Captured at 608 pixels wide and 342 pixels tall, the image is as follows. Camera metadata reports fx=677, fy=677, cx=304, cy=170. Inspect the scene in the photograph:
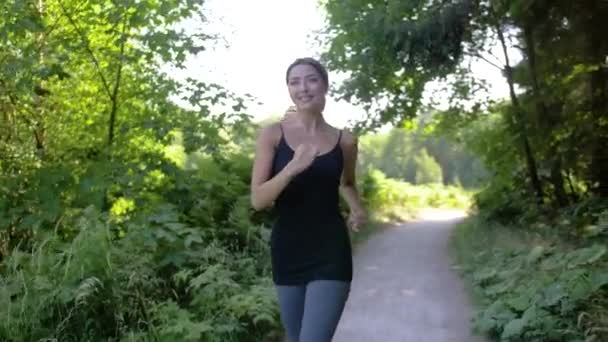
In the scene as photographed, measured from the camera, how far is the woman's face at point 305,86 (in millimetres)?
3172

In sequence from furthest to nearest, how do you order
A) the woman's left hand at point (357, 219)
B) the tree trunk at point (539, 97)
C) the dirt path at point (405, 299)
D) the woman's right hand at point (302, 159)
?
1. the tree trunk at point (539, 97)
2. the dirt path at point (405, 299)
3. the woman's left hand at point (357, 219)
4. the woman's right hand at point (302, 159)

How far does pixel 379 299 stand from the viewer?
27.9 ft

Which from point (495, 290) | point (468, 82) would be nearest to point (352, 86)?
point (468, 82)

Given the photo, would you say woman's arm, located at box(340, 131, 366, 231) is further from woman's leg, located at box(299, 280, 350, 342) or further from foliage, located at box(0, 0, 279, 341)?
foliage, located at box(0, 0, 279, 341)

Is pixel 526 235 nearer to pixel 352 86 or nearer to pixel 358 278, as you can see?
pixel 358 278

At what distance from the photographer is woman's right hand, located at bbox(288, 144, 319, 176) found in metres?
2.91

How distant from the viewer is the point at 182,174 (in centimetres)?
693

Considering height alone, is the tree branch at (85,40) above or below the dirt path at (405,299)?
above

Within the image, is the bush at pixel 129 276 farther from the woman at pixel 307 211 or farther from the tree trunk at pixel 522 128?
the tree trunk at pixel 522 128

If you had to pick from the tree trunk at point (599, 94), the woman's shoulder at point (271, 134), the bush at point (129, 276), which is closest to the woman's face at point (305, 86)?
the woman's shoulder at point (271, 134)

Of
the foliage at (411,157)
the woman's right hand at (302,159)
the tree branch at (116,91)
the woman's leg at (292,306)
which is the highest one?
the foliage at (411,157)

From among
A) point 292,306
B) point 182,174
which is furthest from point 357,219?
point 182,174

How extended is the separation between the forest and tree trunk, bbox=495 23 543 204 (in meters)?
0.22

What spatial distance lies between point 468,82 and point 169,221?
12.9 m
